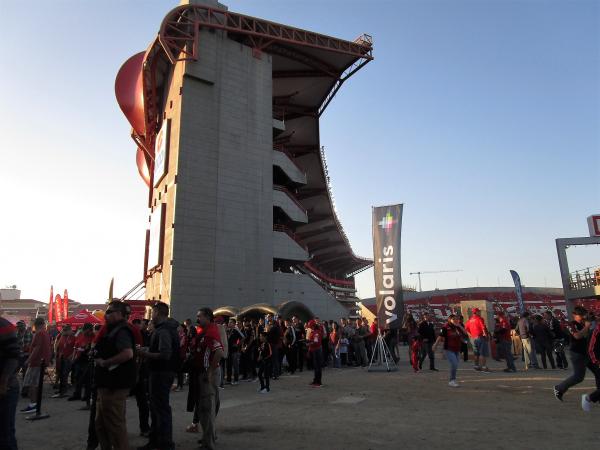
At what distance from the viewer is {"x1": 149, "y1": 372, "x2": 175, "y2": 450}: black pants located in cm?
504

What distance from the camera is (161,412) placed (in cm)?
512

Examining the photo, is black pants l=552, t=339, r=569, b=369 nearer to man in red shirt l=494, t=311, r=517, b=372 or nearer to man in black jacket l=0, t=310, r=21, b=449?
man in red shirt l=494, t=311, r=517, b=372

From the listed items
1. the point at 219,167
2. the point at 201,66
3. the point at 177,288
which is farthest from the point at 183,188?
the point at 201,66

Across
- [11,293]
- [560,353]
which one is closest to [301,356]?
[560,353]

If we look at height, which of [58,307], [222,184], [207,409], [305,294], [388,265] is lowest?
[207,409]

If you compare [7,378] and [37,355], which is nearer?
[7,378]

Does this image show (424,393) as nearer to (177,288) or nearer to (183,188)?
(177,288)

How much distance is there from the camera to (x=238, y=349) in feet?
41.9

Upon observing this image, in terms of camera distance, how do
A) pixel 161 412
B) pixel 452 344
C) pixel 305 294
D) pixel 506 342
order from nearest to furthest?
pixel 161 412 → pixel 452 344 → pixel 506 342 → pixel 305 294

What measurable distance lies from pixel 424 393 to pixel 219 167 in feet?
70.6

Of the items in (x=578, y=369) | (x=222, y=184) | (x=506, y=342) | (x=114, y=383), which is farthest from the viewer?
(x=222, y=184)

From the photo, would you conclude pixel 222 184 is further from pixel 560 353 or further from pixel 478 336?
pixel 560 353

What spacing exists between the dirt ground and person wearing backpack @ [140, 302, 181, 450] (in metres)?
0.53

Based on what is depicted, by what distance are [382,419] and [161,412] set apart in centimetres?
341
